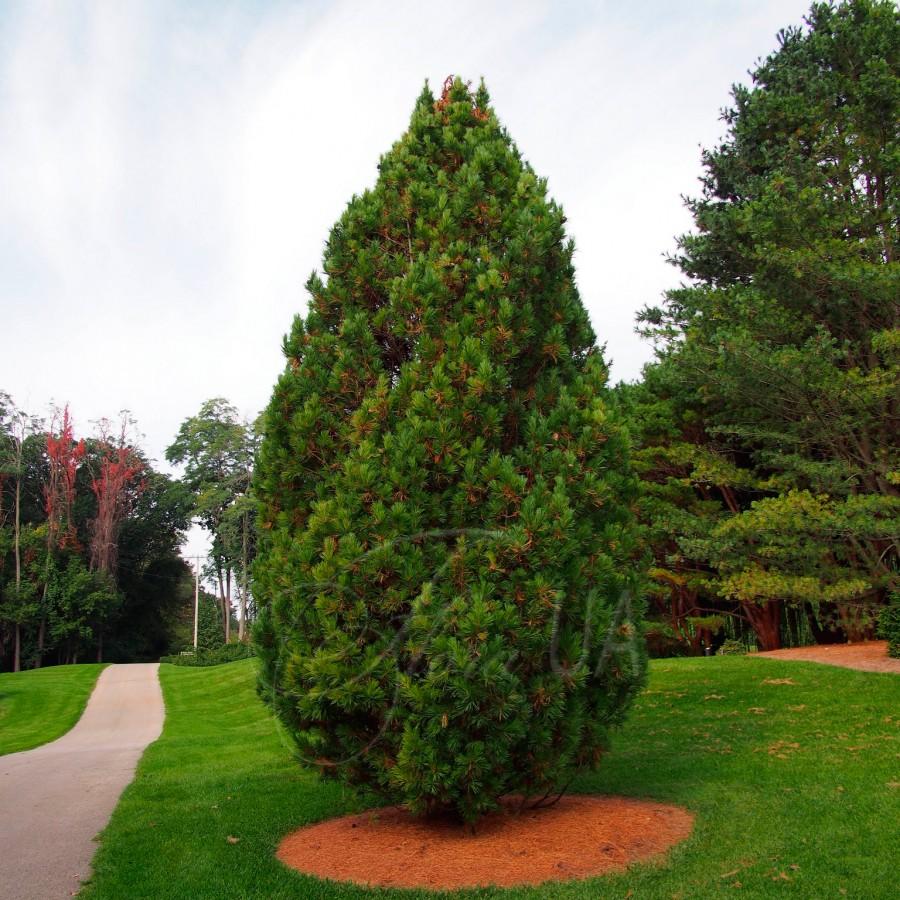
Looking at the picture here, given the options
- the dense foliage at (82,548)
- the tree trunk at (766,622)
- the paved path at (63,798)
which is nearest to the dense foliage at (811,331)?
the tree trunk at (766,622)

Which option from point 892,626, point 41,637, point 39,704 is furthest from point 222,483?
point 892,626

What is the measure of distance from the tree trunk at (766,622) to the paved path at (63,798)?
15456 millimetres

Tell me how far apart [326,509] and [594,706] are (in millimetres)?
2467

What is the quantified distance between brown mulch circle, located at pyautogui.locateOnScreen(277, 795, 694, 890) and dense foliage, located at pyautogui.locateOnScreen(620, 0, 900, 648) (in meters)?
9.80

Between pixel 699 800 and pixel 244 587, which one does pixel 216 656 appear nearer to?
pixel 244 587

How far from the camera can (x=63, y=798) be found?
9305 millimetres

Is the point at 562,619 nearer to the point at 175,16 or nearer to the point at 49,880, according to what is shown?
the point at 49,880

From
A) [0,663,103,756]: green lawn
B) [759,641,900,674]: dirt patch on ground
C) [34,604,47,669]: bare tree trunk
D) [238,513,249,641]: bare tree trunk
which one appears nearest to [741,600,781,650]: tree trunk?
[759,641,900,674]: dirt patch on ground

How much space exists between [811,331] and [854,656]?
6841 millimetres

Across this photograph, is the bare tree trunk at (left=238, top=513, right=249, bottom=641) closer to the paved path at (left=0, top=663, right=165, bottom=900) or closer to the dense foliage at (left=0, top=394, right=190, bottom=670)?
the dense foliage at (left=0, top=394, right=190, bottom=670)

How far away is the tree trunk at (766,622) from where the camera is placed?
20766 millimetres

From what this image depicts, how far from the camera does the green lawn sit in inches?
675

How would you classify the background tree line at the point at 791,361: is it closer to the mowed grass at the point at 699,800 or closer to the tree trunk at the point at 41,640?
the mowed grass at the point at 699,800

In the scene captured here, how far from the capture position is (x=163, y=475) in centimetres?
5369
